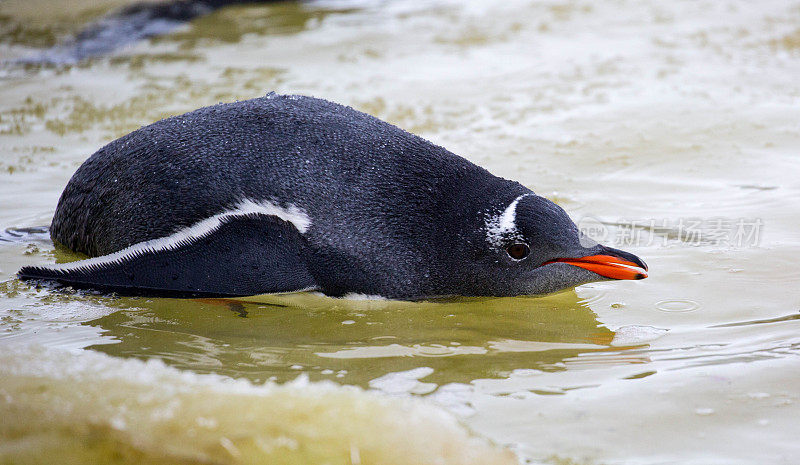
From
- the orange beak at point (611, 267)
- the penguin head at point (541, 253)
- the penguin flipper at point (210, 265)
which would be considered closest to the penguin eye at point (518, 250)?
the penguin head at point (541, 253)

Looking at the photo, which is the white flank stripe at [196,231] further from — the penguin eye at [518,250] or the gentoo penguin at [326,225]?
the penguin eye at [518,250]

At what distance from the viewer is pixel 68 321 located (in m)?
3.24

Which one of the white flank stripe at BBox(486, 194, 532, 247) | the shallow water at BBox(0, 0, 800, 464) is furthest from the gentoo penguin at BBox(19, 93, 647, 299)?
the shallow water at BBox(0, 0, 800, 464)

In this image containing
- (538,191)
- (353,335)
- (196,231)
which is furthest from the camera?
(538,191)

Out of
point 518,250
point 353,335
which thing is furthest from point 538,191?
point 353,335

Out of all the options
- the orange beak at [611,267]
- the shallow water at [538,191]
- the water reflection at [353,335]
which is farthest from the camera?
the orange beak at [611,267]

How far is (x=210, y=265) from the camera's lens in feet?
10.8

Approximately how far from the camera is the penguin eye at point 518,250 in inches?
130

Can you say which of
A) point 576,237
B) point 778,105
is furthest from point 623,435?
point 778,105

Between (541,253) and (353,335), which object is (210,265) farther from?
(541,253)

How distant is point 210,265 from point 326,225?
46cm

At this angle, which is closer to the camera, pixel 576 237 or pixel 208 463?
pixel 208 463

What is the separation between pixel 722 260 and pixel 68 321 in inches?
105

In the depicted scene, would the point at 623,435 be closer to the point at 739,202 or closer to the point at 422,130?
the point at 739,202
